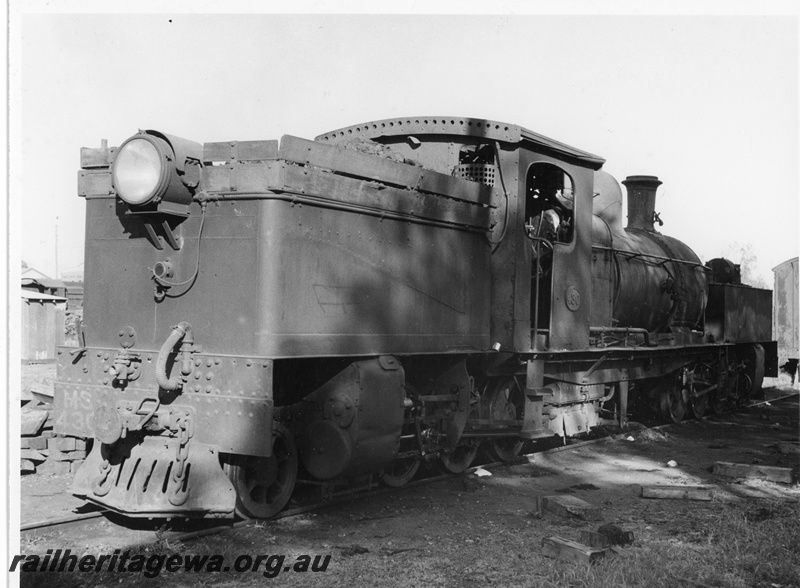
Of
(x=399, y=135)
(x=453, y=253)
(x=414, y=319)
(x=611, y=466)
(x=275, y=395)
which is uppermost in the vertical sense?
(x=399, y=135)

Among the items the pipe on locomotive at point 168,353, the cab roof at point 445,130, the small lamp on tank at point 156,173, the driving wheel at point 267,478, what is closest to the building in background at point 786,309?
the cab roof at point 445,130

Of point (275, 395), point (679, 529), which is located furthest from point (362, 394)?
point (679, 529)

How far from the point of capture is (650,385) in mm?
12305

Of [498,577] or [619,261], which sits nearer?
[498,577]

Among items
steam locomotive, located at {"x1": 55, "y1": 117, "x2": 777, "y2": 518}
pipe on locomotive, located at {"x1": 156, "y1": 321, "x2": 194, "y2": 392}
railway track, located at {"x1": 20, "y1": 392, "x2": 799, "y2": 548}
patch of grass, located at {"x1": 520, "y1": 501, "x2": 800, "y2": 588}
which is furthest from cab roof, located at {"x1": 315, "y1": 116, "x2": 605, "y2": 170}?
patch of grass, located at {"x1": 520, "y1": 501, "x2": 800, "y2": 588}

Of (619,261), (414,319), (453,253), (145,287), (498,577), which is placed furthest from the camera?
(619,261)

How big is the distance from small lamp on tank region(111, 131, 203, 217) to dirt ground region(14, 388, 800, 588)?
7.83 ft

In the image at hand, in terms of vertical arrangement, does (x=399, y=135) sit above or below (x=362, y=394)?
above

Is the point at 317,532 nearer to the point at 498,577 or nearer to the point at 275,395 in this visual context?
the point at 275,395

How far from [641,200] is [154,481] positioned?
33.3 feet

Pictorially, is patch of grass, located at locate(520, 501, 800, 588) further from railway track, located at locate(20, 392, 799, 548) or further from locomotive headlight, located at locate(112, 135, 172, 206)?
locomotive headlight, located at locate(112, 135, 172, 206)

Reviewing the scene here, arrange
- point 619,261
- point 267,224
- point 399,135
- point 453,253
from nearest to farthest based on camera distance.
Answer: point 267,224 < point 453,253 < point 399,135 < point 619,261

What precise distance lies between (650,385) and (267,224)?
8.48 metres

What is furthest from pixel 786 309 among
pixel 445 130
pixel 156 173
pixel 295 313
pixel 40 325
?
pixel 156 173
